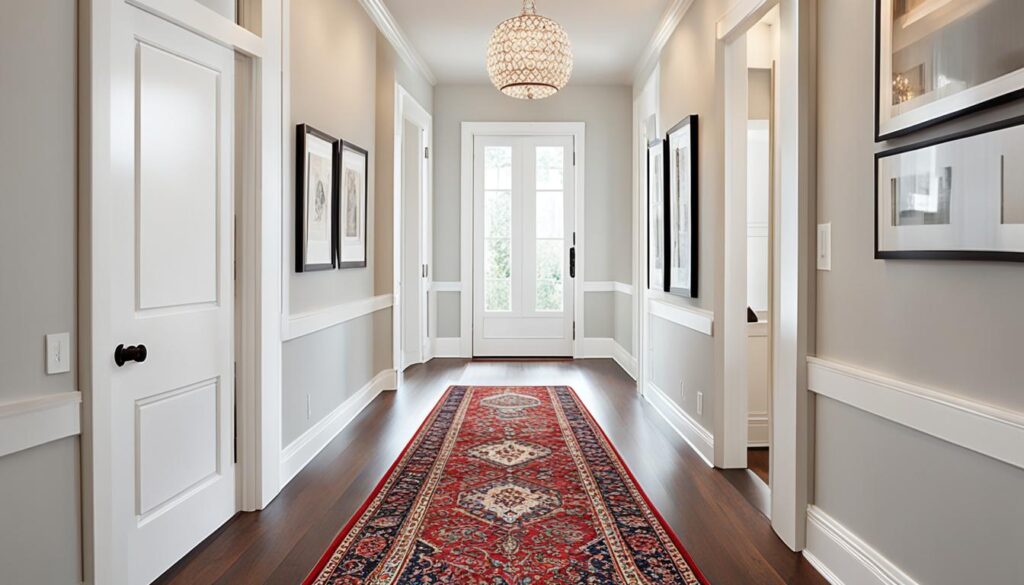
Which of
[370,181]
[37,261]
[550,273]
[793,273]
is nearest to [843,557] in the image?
[793,273]

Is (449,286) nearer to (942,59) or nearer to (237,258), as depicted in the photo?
(237,258)

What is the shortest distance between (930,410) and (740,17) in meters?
2.25

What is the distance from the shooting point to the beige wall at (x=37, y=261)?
172 centimetres

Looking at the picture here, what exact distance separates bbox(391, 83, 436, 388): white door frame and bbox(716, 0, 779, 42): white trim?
9.68 feet

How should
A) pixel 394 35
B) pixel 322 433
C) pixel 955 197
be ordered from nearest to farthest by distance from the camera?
pixel 955 197, pixel 322 433, pixel 394 35

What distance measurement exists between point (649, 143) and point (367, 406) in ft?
10.1

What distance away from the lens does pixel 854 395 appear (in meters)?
2.24

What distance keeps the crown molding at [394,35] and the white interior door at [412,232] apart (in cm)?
68

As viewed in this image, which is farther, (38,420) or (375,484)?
(375,484)

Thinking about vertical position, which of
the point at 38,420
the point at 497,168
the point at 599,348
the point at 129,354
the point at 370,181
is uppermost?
the point at 497,168

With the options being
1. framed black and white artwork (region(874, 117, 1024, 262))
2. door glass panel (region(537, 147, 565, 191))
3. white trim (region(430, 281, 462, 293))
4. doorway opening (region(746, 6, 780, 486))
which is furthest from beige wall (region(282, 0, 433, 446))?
framed black and white artwork (region(874, 117, 1024, 262))

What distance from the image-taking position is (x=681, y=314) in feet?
14.9

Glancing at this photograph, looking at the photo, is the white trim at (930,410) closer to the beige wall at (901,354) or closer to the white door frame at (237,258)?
the beige wall at (901,354)

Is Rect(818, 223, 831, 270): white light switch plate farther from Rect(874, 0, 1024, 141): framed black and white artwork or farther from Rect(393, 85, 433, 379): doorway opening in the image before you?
Rect(393, 85, 433, 379): doorway opening
